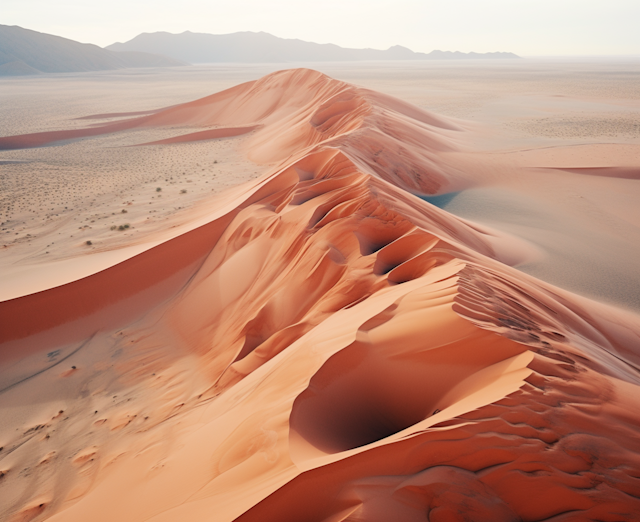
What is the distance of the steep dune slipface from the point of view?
7.22 ft

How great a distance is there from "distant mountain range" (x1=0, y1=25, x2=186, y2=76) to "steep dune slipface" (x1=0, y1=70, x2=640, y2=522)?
10827 centimetres

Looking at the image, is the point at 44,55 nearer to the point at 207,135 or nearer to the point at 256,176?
the point at 207,135

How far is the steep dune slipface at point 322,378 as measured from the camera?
220cm

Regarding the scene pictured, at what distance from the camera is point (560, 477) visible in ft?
6.94

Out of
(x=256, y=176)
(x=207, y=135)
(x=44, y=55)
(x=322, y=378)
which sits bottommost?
(x=322, y=378)

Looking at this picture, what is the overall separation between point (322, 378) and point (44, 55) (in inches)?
4910

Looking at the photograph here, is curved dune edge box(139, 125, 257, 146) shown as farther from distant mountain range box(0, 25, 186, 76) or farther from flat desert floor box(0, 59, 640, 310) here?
distant mountain range box(0, 25, 186, 76)

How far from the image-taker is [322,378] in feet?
10.2

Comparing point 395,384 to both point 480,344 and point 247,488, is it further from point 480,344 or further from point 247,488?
point 247,488

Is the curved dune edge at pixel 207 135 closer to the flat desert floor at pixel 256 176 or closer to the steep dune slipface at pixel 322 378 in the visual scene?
the flat desert floor at pixel 256 176

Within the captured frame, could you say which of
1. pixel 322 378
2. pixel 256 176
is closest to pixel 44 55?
pixel 256 176

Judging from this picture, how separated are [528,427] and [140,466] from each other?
2.96 m

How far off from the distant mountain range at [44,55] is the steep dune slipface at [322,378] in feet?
355

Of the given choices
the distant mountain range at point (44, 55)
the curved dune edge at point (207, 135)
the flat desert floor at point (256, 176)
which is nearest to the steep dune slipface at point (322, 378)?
the flat desert floor at point (256, 176)
